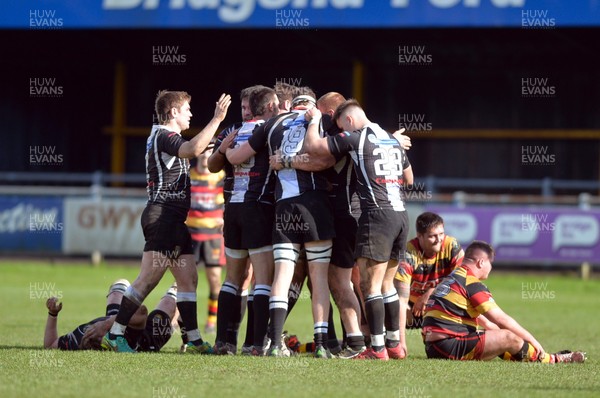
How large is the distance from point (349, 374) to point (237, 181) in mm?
2249

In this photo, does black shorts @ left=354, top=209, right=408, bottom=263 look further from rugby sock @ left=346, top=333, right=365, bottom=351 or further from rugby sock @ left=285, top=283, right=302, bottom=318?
rugby sock @ left=285, top=283, right=302, bottom=318

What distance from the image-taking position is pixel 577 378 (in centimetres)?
814

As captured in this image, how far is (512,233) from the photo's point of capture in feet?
67.8

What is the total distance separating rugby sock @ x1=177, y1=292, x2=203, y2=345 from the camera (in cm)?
948

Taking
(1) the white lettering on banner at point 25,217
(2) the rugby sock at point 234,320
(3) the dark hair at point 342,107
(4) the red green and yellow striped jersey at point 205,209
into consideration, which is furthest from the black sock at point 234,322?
(1) the white lettering on banner at point 25,217

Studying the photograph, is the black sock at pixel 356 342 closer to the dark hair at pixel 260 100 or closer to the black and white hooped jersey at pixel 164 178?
the black and white hooped jersey at pixel 164 178

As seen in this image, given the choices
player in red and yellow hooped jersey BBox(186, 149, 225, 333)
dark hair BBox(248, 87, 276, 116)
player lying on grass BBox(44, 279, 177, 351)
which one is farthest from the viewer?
player in red and yellow hooped jersey BBox(186, 149, 225, 333)

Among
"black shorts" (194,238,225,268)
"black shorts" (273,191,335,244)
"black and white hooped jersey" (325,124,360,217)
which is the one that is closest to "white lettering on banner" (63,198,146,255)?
"black shorts" (194,238,225,268)

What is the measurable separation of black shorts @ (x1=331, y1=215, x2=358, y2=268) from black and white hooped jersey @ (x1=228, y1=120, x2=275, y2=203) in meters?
0.62

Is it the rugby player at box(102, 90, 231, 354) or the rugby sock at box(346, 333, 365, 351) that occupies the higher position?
the rugby player at box(102, 90, 231, 354)

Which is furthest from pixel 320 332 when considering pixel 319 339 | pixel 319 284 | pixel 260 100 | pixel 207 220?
pixel 207 220

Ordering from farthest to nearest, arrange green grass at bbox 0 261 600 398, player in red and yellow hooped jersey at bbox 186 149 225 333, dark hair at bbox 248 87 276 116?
player in red and yellow hooped jersey at bbox 186 149 225 333, dark hair at bbox 248 87 276 116, green grass at bbox 0 261 600 398

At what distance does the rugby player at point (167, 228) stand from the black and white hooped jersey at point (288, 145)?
0.39 m

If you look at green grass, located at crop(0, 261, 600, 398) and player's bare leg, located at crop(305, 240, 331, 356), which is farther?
player's bare leg, located at crop(305, 240, 331, 356)
